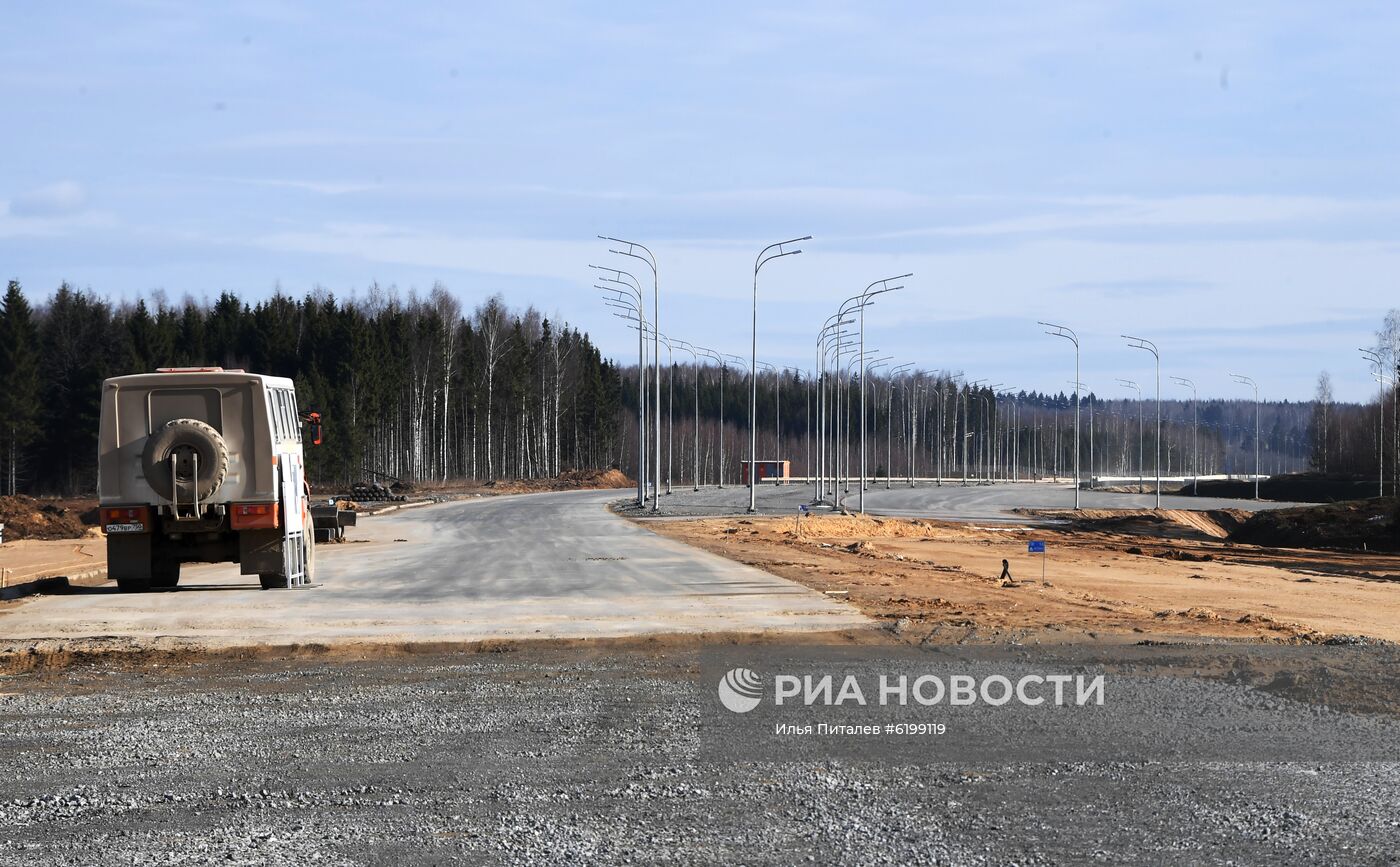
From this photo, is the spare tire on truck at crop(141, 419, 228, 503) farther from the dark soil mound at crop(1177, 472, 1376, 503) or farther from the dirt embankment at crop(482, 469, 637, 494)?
the dark soil mound at crop(1177, 472, 1376, 503)

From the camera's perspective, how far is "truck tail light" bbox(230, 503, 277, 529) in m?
20.8

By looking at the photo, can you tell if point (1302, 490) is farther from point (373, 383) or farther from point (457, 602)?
point (457, 602)

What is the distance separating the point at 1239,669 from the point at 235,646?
36.0ft

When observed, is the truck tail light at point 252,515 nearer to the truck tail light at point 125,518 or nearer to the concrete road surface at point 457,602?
the concrete road surface at point 457,602

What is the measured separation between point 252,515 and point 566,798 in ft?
46.7

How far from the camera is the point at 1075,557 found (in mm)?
38406

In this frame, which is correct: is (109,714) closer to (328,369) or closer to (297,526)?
(297,526)

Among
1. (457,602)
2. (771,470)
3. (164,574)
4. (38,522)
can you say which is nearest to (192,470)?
(164,574)

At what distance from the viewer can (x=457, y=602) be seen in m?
20.3

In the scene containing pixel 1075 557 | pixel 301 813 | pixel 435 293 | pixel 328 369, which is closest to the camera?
pixel 301 813

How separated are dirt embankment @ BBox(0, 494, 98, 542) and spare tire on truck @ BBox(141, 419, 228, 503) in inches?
897

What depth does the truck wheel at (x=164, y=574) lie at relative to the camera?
21719 millimetres

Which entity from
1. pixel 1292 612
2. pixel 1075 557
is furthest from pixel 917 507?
pixel 1292 612

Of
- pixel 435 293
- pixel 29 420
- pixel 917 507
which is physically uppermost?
pixel 435 293
